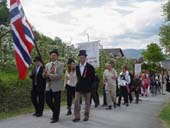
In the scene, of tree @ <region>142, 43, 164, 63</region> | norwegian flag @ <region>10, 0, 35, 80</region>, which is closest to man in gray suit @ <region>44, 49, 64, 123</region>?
norwegian flag @ <region>10, 0, 35, 80</region>

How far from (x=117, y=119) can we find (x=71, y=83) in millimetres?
2078

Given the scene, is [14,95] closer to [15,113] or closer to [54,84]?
[15,113]

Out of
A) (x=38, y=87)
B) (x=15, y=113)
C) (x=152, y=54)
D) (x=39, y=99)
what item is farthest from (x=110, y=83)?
(x=152, y=54)

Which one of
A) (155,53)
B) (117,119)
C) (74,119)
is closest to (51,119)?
(74,119)

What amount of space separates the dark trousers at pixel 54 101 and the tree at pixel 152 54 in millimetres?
88150

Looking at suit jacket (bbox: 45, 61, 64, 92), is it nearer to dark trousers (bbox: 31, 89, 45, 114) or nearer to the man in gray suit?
the man in gray suit

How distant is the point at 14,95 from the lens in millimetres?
17828

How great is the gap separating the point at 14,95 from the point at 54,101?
394 centimetres

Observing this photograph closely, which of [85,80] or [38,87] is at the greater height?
[85,80]

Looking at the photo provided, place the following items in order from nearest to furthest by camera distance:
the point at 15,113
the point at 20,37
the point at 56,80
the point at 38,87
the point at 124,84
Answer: the point at 20,37 → the point at 56,80 → the point at 38,87 → the point at 15,113 → the point at 124,84

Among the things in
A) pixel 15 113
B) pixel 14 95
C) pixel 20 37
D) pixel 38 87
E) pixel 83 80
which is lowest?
pixel 15 113

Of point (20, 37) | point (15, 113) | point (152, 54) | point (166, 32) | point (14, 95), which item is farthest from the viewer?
point (152, 54)

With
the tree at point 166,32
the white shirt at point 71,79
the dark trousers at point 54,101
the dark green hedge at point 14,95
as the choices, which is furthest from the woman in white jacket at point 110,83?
the tree at point 166,32

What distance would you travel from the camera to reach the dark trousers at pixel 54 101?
14.1 m
